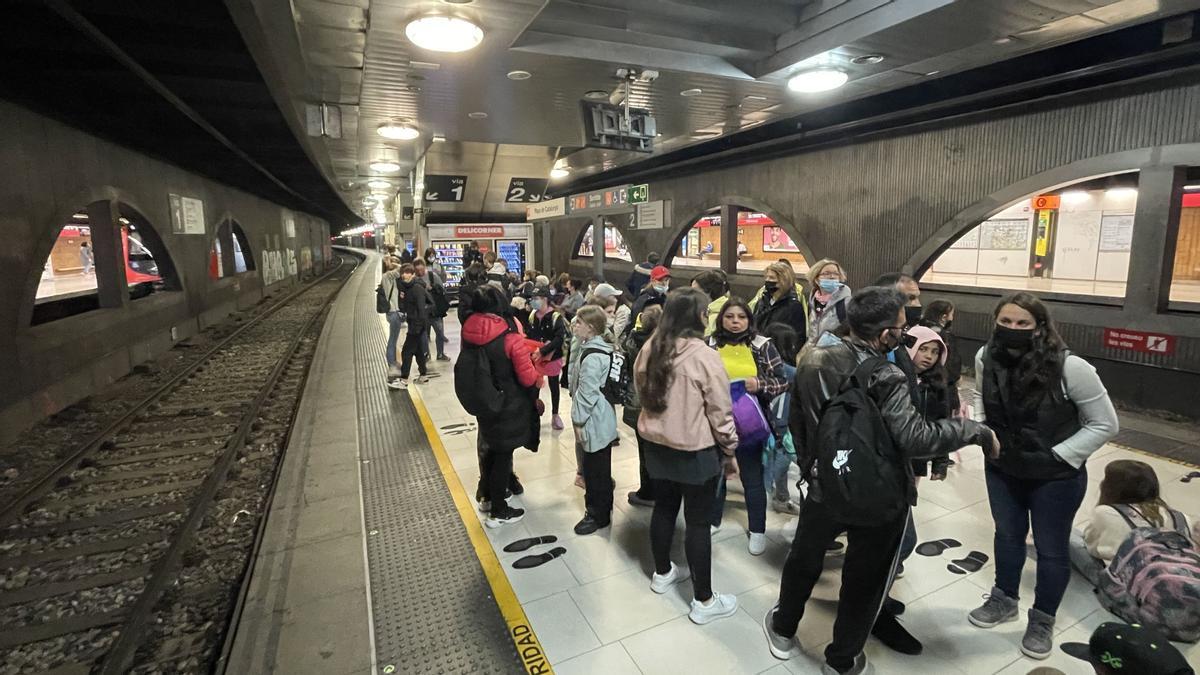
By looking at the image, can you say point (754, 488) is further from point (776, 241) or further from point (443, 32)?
point (776, 241)

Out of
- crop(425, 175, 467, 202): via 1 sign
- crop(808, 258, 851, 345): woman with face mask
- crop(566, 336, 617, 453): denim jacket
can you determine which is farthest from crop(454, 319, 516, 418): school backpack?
crop(425, 175, 467, 202): via 1 sign

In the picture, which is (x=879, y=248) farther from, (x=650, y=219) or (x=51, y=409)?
(x=51, y=409)

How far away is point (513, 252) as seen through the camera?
15.6m

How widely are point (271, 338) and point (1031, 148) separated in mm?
13834

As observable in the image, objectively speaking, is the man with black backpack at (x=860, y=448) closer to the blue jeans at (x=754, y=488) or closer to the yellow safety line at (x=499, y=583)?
the blue jeans at (x=754, y=488)

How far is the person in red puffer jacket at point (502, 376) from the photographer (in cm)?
367

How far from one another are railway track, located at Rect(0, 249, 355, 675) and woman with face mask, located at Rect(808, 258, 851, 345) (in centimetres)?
456

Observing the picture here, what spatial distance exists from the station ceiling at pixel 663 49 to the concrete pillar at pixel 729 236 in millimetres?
3715

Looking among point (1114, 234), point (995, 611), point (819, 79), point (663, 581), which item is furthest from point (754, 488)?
point (1114, 234)

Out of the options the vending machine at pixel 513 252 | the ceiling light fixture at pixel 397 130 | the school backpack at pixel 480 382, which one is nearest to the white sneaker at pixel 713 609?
the school backpack at pixel 480 382

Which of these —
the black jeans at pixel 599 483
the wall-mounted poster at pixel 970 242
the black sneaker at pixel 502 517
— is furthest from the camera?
the wall-mounted poster at pixel 970 242

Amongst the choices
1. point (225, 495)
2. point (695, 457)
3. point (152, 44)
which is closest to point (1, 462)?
point (225, 495)

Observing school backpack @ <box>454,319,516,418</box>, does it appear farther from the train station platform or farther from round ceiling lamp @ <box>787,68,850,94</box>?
round ceiling lamp @ <box>787,68,850,94</box>

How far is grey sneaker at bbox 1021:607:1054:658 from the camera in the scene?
2.69 meters
